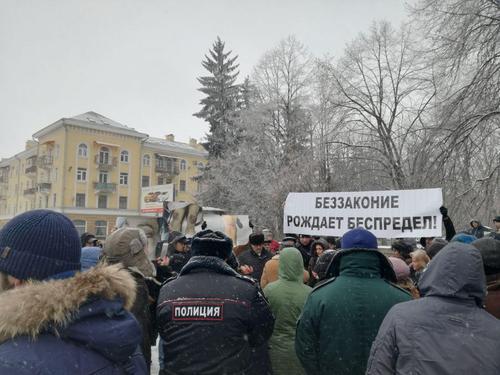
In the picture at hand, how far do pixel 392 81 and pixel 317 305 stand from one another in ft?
90.5

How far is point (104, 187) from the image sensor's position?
178ft

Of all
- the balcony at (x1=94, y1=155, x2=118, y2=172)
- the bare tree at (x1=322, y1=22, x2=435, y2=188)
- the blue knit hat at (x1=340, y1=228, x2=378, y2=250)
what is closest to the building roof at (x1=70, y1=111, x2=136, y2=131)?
the balcony at (x1=94, y1=155, x2=118, y2=172)

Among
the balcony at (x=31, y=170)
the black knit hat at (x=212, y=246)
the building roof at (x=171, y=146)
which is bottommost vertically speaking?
the black knit hat at (x=212, y=246)

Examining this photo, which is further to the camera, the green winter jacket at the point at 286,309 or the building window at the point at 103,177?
the building window at the point at 103,177

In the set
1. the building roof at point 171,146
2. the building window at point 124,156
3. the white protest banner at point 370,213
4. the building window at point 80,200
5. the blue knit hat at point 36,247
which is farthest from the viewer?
the building roof at point 171,146

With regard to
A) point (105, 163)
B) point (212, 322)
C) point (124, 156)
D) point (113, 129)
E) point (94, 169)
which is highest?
point (113, 129)

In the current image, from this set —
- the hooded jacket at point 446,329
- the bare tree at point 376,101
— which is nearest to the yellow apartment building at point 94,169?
the bare tree at point 376,101

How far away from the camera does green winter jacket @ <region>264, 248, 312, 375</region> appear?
12.4 feet

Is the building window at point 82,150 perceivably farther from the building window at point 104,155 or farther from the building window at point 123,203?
the building window at point 123,203

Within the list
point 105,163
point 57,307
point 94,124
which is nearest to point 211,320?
point 57,307

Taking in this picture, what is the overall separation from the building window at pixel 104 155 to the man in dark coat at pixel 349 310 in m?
54.7

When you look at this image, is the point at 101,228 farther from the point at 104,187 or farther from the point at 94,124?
the point at 94,124

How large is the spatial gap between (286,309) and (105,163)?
177ft

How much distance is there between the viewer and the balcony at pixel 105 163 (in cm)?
5388
